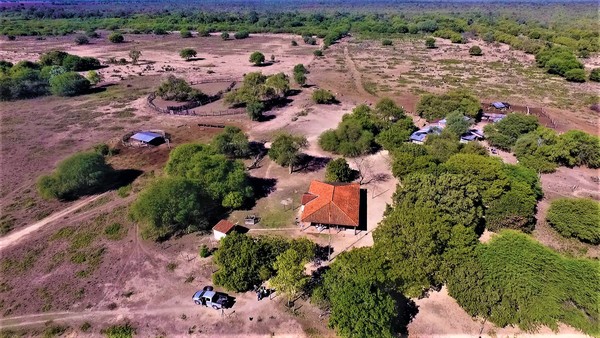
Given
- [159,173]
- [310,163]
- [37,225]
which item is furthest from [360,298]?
[37,225]

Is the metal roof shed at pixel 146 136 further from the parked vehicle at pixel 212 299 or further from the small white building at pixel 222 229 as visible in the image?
the parked vehicle at pixel 212 299

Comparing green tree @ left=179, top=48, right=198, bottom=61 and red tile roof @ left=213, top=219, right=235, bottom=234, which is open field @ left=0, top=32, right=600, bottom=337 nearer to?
red tile roof @ left=213, top=219, right=235, bottom=234

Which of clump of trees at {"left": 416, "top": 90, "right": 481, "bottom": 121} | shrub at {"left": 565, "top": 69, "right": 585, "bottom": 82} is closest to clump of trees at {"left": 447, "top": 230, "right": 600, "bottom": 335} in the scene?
clump of trees at {"left": 416, "top": 90, "right": 481, "bottom": 121}

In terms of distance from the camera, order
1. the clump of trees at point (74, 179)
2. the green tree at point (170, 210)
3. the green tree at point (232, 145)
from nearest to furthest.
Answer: the green tree at point (170, 210), the clump of trees at point (74, 179), the green tree at point (232, 145)

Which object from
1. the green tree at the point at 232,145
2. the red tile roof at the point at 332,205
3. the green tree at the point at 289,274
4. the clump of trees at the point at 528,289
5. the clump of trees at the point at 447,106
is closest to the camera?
the clump of trees at the point at 528,289

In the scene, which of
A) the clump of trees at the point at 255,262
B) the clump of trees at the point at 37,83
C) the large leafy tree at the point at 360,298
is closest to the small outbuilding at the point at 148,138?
the clump of trees at the point at 255,262

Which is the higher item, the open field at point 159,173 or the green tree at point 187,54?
the green tree at point 187,54

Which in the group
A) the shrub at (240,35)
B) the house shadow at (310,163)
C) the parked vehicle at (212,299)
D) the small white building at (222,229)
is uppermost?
the shrub at (240,35)
